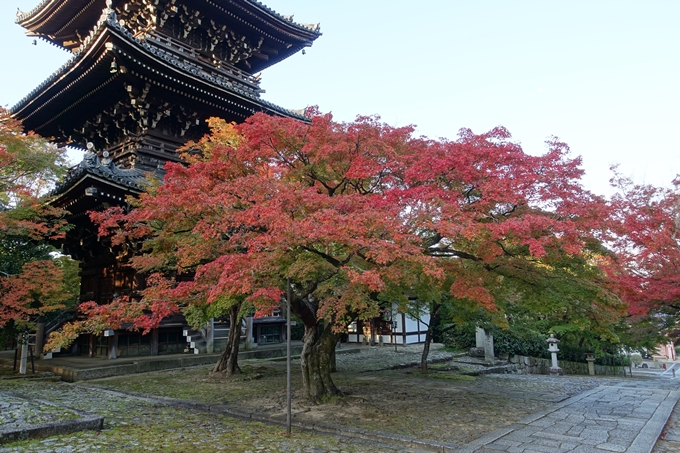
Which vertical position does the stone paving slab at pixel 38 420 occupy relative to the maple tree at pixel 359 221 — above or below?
below

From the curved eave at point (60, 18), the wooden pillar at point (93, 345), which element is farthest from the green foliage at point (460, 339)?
the curved eave at point (60, 18)

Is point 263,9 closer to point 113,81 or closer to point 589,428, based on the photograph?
point 113,81

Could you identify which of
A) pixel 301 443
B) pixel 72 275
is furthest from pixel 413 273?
pixel 72 275

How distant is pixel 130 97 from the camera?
15.7m

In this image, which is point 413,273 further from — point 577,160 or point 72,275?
point 72,275

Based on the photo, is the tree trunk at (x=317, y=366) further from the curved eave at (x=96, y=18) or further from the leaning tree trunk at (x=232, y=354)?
the curved eave at (x=96, y=18)

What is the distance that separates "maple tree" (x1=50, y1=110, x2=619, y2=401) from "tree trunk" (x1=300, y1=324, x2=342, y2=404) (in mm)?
27

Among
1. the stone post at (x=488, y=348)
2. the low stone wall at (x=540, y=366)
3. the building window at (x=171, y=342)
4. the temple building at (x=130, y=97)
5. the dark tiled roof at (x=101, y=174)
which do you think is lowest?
the low stone wall at (x=540, y=366)

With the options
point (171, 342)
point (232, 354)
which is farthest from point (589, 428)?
point (171, 342)

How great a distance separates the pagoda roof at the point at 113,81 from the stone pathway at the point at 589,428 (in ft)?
48.1

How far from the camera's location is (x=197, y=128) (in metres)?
17.8

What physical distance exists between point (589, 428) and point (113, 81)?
57.1ft

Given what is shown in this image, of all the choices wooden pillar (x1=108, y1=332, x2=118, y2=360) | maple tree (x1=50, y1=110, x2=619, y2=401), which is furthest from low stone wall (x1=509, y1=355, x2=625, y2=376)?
wooden pillar (x1=108, y1=332, x2=118, y2=360)

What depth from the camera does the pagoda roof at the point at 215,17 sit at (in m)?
18.8
